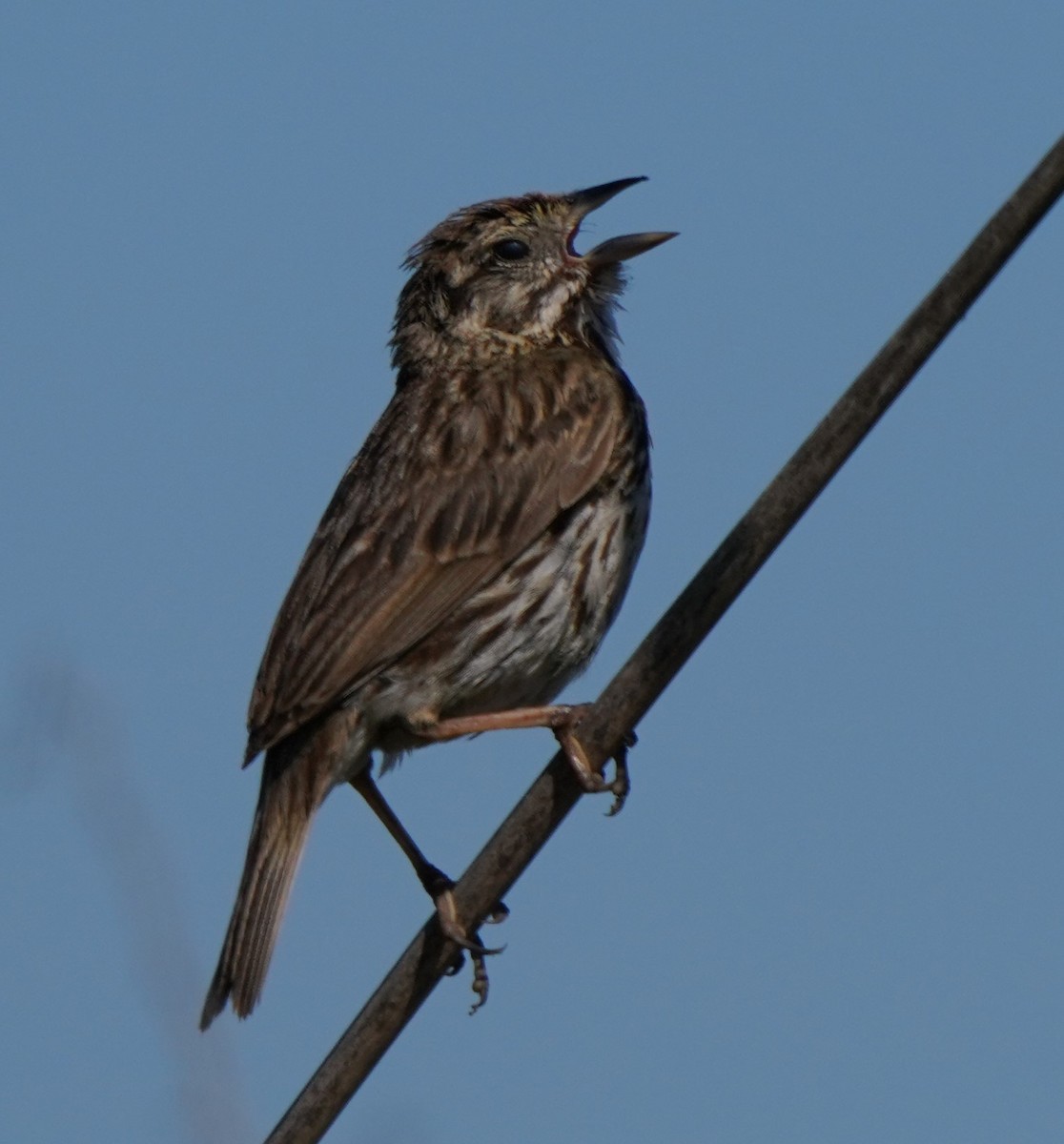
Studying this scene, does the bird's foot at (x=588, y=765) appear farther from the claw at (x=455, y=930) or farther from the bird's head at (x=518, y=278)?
the bird's head at (x=518, y=278)

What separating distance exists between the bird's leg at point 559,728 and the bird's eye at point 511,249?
166cm

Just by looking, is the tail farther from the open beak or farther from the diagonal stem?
the open beak

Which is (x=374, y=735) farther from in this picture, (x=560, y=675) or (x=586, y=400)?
(x=586, y=400)

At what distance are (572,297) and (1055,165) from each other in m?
3.74

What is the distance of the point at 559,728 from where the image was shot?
584 cm

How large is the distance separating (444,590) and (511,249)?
156 cm

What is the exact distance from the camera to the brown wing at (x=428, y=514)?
20.5ft

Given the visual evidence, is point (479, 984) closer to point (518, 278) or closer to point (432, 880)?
point (432, 880)

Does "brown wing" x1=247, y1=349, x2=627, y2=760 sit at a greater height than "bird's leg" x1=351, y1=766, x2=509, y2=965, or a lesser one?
greater

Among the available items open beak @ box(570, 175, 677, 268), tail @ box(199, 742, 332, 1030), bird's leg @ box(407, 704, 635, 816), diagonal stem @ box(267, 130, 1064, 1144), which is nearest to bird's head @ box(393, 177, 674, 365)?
open beak @ box(570, 175, 677, 268)

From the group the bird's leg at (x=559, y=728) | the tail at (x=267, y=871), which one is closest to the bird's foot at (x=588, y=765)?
the bird's leg at (x=559, y=728)

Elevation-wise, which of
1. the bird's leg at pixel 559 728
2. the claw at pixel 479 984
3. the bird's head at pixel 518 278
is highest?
the bird's head at pixel 518 278

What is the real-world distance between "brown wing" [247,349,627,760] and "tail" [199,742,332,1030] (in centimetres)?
13

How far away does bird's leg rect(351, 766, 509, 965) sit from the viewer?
5.91 meters
